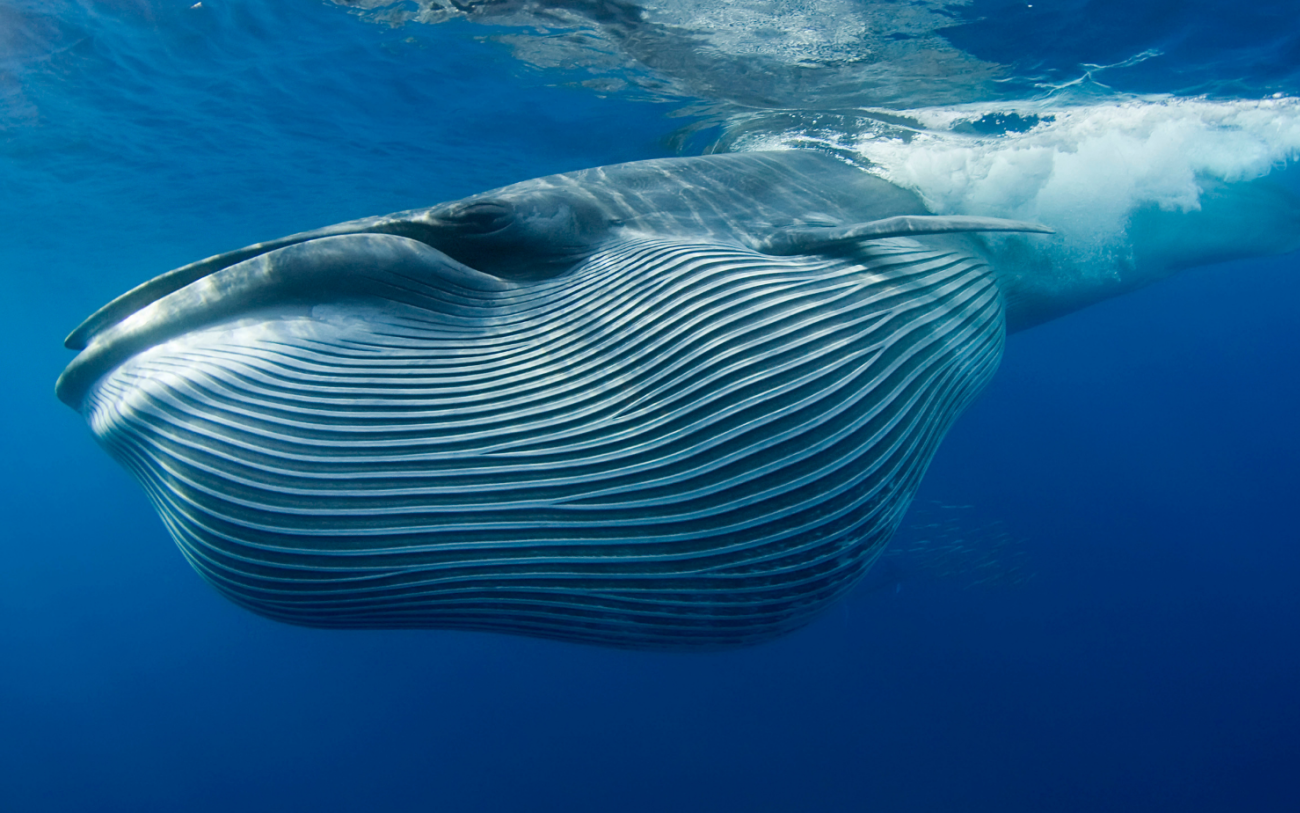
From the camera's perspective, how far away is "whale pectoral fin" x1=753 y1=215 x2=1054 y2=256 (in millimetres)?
3658

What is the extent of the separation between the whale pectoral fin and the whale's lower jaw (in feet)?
2.06

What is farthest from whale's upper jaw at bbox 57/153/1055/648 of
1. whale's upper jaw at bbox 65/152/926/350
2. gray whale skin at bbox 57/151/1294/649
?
whale's upper jaw at bbox 65/152/926/350

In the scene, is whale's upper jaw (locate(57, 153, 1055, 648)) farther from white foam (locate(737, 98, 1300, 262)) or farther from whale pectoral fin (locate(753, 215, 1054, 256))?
white foam (locate(737, 98, 1300, 262))

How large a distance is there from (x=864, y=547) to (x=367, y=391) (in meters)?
2.40

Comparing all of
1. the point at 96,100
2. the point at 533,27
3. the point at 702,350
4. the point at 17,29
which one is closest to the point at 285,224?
the point at 96,100

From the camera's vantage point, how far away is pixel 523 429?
271 centimetres

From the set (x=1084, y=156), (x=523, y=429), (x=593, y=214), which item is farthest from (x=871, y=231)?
(x=1084, y=156)

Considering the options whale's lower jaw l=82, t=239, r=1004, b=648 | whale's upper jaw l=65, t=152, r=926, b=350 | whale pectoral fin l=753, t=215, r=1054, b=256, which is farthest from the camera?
→ whale pectoral fin l=753, t=215, r=1054, b=256

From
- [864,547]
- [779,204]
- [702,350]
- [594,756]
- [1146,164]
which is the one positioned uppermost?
[1146,164]

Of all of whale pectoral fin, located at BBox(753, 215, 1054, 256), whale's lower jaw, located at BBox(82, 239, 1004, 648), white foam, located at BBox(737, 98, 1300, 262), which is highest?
white foam, located at BBox(737, 98, 1300, 262)

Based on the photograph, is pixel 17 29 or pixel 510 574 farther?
pixel 17 29

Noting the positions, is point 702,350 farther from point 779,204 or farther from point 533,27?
point 533,27

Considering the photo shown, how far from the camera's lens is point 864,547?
118 inches

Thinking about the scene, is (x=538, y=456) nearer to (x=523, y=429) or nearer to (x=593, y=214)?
(x=523, y=429)
